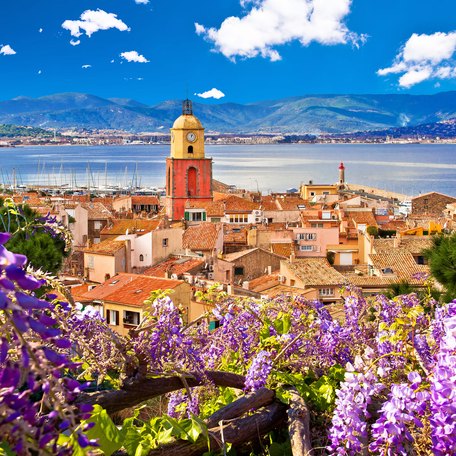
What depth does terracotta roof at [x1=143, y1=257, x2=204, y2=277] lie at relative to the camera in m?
21.1

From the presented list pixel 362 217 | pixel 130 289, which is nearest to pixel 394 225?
pixel 362 217

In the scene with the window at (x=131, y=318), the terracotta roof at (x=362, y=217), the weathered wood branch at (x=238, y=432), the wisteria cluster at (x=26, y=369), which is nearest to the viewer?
the wisteria cluster at (x=26, y=369)

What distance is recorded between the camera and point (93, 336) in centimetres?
343

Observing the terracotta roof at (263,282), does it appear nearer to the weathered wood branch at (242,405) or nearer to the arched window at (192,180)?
the weathered wood branch at (242,405)

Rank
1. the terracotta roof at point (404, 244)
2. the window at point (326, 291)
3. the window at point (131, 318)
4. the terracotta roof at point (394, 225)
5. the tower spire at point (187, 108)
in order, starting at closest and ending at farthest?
the window at point (131, 318)
the window at point (326, 291)
the terracotta roof at point (404, 244)
the terracotta roof at point (394, 225)
the tower spire at point (187, 108)

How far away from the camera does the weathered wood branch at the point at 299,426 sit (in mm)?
3143

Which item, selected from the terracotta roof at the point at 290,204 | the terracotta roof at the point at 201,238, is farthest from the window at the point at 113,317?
the terracotta roof at the point at 290,204

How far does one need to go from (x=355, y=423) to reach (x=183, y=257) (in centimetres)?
2089

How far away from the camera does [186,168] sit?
4762cm

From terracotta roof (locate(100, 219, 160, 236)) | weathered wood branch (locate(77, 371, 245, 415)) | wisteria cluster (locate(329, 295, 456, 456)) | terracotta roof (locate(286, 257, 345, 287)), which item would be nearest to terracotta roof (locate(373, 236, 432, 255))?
terracotta roof (locate(286, 257, 345, 287))

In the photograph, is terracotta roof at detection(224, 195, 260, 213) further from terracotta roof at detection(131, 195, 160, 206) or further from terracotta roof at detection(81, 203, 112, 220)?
terracotta roof at detection(131, 195, 160, 206)

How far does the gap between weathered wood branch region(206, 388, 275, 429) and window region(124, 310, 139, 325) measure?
1170 cm

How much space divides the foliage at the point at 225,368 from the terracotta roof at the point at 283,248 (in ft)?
75.2

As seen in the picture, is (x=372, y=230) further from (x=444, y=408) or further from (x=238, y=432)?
(x=444, y=408)
